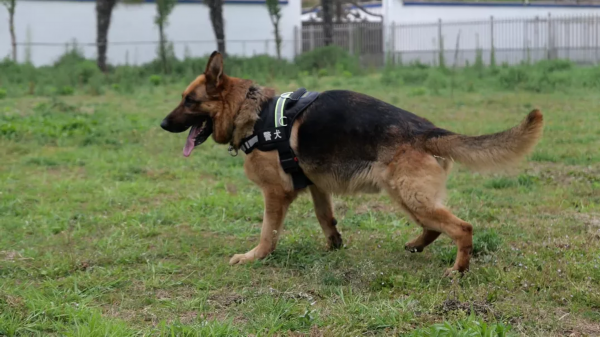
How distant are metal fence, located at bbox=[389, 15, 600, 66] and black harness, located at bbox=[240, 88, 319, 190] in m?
20.6

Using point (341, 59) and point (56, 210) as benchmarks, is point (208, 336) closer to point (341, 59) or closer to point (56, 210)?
point (56, 210)

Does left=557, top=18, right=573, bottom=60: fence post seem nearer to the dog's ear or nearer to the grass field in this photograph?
the grass field

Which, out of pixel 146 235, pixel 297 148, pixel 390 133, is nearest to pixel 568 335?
pixel 390 133

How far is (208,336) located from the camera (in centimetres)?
328

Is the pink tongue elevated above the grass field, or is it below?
above

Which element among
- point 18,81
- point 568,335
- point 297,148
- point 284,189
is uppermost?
point 18,81

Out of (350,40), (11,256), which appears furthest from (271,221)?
(350,40)

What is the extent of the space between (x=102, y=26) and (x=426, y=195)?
828 inches

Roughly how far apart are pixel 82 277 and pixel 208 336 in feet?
4.88

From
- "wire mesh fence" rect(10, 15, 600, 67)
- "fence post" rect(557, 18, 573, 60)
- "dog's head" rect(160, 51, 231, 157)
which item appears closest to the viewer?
"dog's head" rect(160, 51, 231, 157)

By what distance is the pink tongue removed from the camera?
16.6ft

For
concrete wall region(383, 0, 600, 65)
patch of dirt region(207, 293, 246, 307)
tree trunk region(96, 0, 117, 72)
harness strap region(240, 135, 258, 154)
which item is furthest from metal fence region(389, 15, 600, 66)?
patch of dirt region(207, 293, 246, 307)

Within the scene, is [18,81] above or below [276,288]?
above

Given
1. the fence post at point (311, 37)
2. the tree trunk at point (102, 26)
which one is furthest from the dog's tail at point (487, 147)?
the fence post at point (311, 37)
